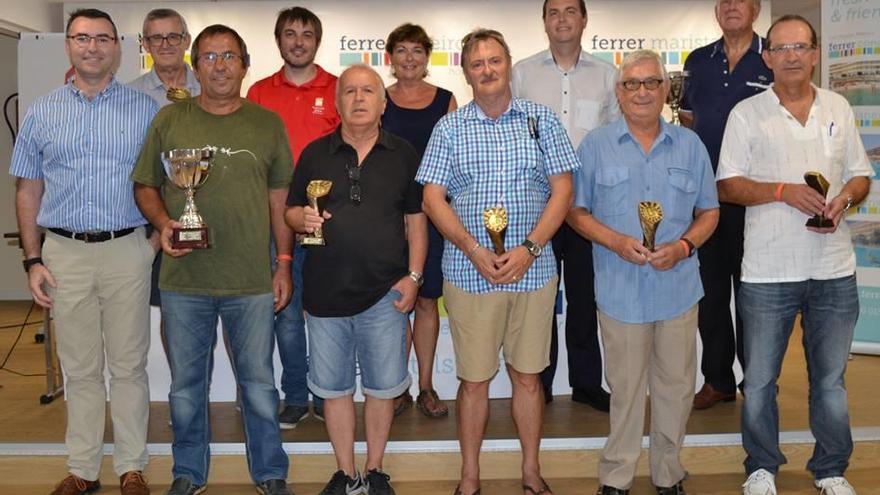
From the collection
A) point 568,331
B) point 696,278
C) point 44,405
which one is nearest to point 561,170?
point 696,278

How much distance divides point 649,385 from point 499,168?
1047mm

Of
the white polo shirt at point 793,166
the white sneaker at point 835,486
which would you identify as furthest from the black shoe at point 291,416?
the white sneaker at point 835,486

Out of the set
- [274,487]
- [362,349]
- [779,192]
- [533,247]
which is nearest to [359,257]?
[362,349]

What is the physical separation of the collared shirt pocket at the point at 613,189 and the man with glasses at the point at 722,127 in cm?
97

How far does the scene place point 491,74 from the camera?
3.29 meters

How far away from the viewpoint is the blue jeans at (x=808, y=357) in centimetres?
343

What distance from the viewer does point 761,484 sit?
3564mm

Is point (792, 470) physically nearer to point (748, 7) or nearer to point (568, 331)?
point (568, 331)

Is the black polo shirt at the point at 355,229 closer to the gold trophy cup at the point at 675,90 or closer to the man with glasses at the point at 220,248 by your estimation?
the man with glasses at the point at 220,248

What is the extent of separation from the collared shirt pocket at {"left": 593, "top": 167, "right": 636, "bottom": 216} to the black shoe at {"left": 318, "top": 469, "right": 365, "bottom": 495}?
143 cm

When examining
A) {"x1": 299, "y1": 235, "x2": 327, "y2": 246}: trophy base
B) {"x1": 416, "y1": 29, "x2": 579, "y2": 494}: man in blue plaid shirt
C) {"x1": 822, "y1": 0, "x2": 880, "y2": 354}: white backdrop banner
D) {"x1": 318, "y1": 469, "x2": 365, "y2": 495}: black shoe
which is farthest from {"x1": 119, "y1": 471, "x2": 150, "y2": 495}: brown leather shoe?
{"x1": 822, "y1": 0, "x2": 880, "y2": 354}: white backdrop banner

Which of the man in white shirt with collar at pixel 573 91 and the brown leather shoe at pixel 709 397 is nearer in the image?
the man in white shirt with collar at pixel 573 91

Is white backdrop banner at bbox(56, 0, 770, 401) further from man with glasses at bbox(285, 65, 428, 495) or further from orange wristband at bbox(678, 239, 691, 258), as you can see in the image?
orange wristband at bbox(678, 239, 691, 258)

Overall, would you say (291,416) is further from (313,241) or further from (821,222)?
(821,222)
